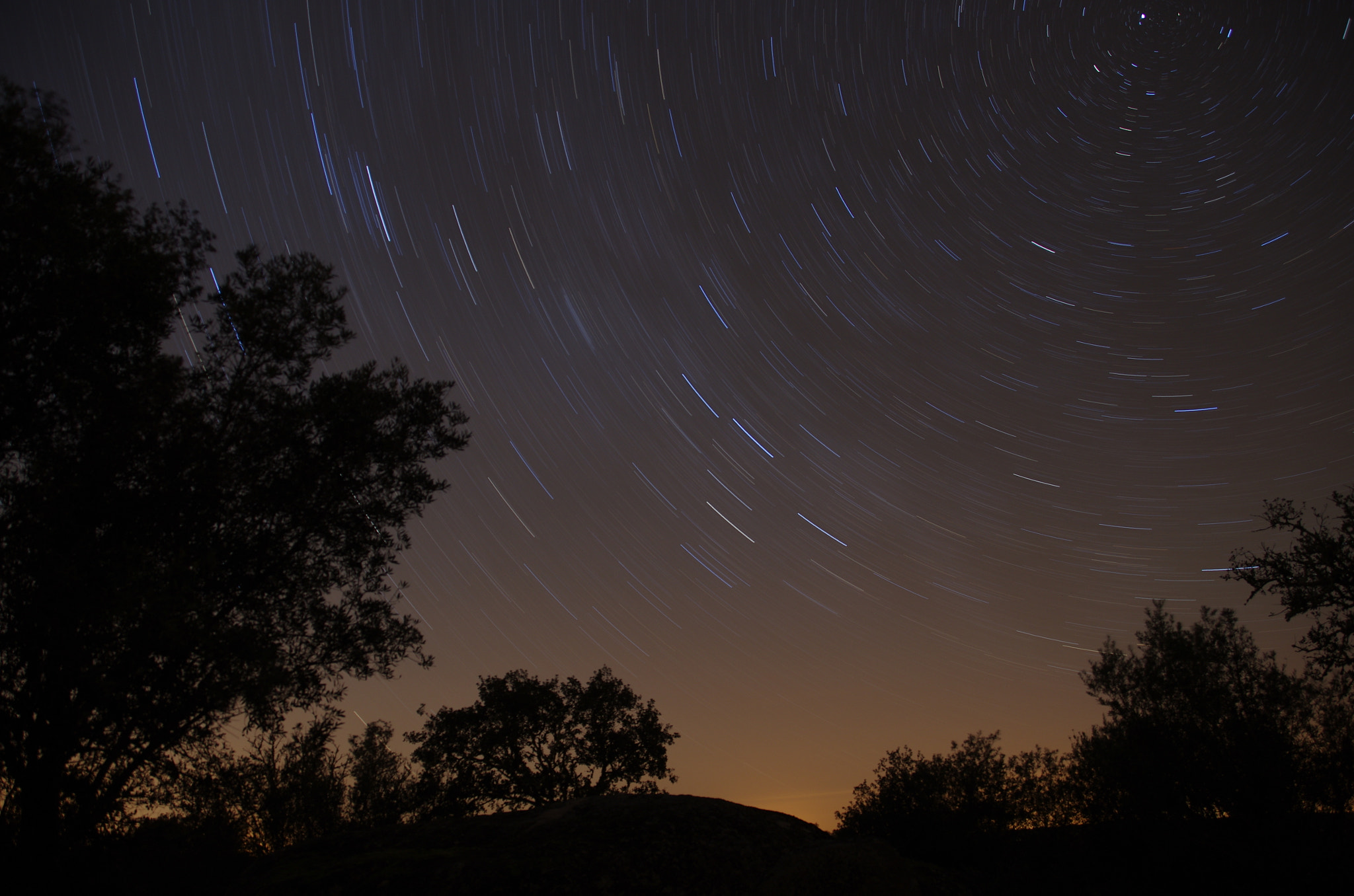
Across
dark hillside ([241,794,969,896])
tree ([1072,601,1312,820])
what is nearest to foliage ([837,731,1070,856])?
tree ([1072,601,1312,820])

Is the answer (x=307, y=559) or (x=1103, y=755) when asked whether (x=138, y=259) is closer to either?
(x=307, y=559)

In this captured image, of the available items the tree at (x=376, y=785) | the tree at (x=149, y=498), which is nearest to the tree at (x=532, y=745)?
the tree at (x=376, y=785)

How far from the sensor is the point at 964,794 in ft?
79.7

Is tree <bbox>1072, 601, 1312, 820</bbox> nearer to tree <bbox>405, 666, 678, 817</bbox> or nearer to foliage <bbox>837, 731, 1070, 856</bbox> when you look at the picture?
foliage <bbox>837, 731, 1070, 856</bbox>

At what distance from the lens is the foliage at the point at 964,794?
20.8 meters

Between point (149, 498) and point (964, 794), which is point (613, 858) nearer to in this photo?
point (149, 498)

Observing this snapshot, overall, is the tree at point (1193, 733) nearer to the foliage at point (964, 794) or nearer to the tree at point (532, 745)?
the foliage at point (964, 794)

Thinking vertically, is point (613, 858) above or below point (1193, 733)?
below

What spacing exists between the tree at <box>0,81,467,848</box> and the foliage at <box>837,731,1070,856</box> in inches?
649

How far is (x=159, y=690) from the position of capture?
9109 millimetres

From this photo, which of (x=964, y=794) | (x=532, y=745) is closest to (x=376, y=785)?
(x=532, y=745)

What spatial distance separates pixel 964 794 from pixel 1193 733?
7.63 meters

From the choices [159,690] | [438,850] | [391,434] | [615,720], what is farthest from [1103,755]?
[159,690]

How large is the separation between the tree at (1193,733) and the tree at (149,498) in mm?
21744
